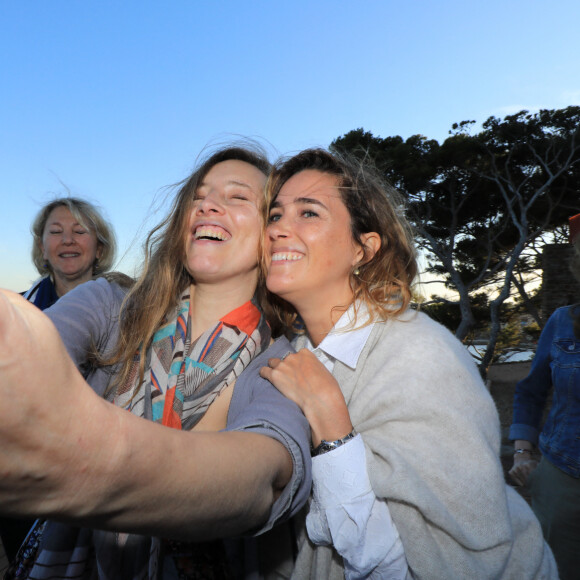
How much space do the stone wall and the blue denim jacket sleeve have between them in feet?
21.2

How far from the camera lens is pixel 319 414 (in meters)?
1.48

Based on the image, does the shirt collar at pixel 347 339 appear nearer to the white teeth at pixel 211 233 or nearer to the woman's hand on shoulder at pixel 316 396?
the woman's hand on shoulder at pixel 316 396

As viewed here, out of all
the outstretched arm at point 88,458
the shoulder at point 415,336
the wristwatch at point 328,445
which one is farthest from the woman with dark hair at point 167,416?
the shoulder at point 415,336

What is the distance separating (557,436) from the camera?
2424 millimetres

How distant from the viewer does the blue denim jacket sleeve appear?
266 cm

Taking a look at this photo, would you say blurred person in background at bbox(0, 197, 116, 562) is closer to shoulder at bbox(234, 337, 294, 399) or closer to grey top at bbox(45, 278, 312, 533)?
grey top at bbox(45, 278, 312, 533)

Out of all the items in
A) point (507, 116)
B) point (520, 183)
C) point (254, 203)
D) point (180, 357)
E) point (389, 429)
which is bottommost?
point (389, 429)

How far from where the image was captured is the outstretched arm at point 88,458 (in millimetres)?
508

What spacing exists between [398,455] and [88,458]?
108 centimetres

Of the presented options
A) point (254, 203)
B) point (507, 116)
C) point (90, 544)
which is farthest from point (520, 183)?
point (90, 544)

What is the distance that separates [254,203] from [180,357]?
0.76 meters

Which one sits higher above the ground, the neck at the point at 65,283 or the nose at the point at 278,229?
the nose at the point at 278,229

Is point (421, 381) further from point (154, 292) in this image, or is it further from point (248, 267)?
point (154, 292)

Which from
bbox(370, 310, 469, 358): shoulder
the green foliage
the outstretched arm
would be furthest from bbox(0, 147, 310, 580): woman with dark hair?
the green foliage
